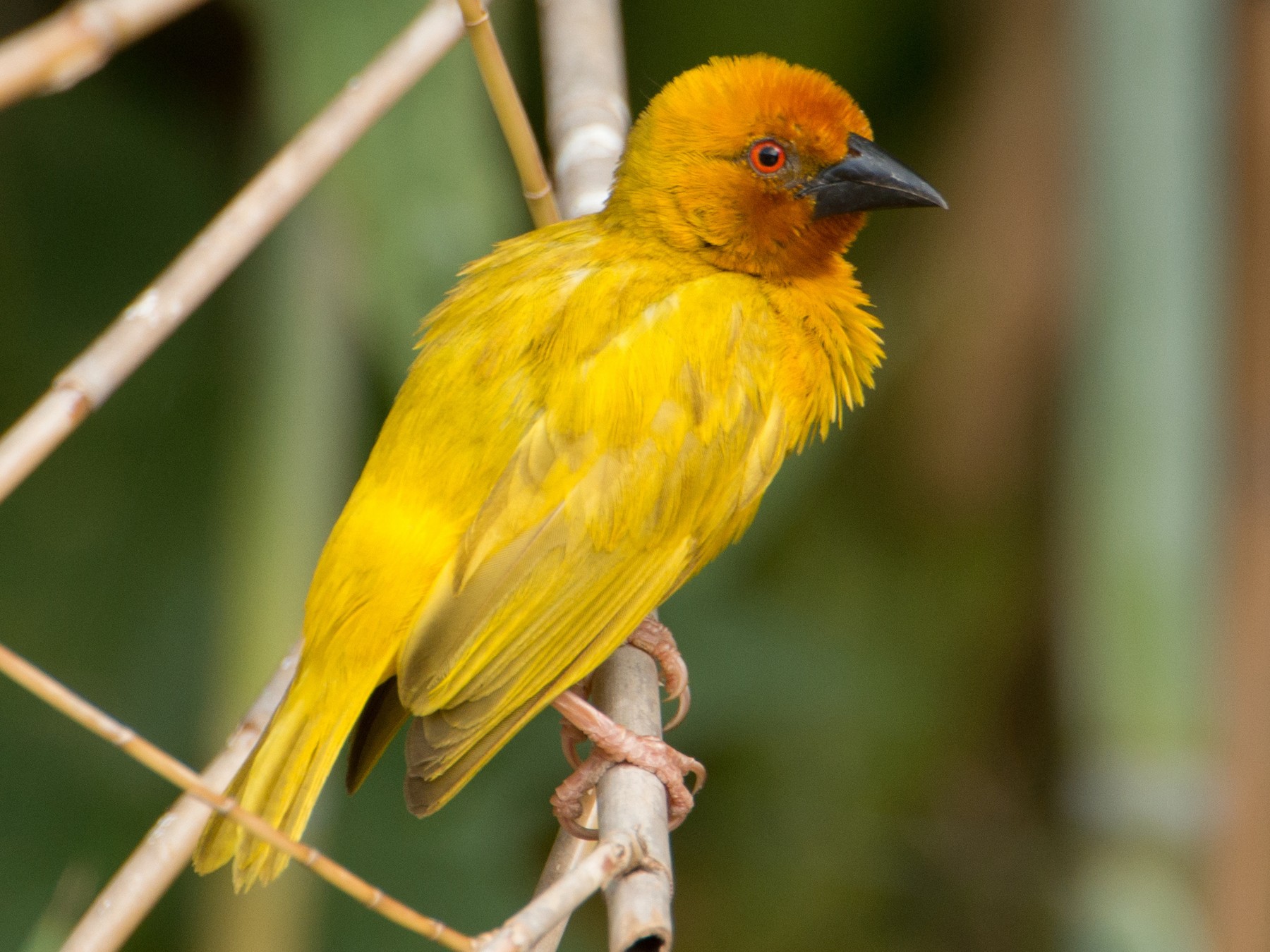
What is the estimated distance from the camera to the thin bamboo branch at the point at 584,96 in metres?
2.73

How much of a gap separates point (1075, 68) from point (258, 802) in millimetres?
2731

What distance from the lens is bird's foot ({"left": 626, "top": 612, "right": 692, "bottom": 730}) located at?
2.69 metres

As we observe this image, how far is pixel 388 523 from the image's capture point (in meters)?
2.36

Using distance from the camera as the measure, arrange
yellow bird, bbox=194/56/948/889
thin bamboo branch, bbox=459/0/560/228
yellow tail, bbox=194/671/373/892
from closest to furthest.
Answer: yellow tail, bbox=194/671/373/892, thin bamboo branch, bbox=459/0/560/228, yellow bird, bbox=194/56/948/889

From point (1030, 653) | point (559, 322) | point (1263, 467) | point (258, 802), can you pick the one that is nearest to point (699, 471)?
point (559, 322)

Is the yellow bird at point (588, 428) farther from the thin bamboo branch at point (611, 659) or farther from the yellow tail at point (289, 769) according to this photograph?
the thin bamboo branch at point (611, 659)

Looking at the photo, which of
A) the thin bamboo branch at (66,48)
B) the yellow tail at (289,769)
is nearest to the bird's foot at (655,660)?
the yellow tail at (289,769)

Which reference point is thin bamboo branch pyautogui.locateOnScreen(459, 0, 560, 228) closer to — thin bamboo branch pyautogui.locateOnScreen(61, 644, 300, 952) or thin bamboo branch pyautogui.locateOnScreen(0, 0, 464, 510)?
thin bamboo branch pyautogui.locateOnScreen(0, 0, 464, 510)

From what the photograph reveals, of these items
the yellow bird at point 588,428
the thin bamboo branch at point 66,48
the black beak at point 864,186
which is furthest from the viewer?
the black beak at point 864,186

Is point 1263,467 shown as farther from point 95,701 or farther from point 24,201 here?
point 24,201

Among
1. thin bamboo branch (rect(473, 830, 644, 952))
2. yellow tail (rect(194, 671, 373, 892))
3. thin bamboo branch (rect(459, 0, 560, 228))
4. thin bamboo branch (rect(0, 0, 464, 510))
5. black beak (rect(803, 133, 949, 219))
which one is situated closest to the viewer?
thin bamboo branch (rect(473, 830, 644, 952))

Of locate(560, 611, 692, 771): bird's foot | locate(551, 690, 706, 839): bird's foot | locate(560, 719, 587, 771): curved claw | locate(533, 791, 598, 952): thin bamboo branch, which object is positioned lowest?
locate(533, 791, 598, 952): thin bamboo branch

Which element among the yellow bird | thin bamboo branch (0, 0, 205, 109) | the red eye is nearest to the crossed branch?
thin bamboo branch (0, 0, 205, 109)

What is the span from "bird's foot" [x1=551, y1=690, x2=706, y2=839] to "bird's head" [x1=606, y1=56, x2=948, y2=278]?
2.91 ft
